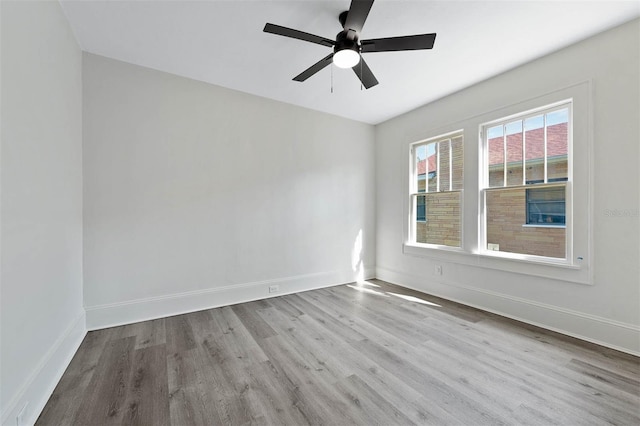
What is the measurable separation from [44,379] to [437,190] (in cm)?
439

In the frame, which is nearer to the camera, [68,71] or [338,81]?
[68,71]

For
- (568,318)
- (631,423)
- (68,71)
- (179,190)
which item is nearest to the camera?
(631,423)

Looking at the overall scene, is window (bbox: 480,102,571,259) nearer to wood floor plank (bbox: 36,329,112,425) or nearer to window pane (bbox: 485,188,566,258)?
window pane (bbox: 485,188,566,258)

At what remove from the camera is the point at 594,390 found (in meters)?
1.78

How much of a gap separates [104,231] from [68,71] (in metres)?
1.49

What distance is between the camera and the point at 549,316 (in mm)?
2680

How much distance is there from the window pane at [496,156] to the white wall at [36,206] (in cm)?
421

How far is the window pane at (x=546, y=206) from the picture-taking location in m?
2.69

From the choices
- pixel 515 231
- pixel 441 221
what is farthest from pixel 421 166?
pixel 515 231

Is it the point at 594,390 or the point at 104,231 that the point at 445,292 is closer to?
the point at 594,390

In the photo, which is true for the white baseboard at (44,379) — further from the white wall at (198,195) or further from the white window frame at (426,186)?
the white window frame at (426,186)

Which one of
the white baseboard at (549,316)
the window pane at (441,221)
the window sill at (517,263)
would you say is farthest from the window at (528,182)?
the white baseboard at (549,316)

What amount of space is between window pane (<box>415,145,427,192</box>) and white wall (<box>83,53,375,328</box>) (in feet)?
3.84

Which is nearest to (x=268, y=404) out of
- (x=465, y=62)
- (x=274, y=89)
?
(x=274, y=89)
